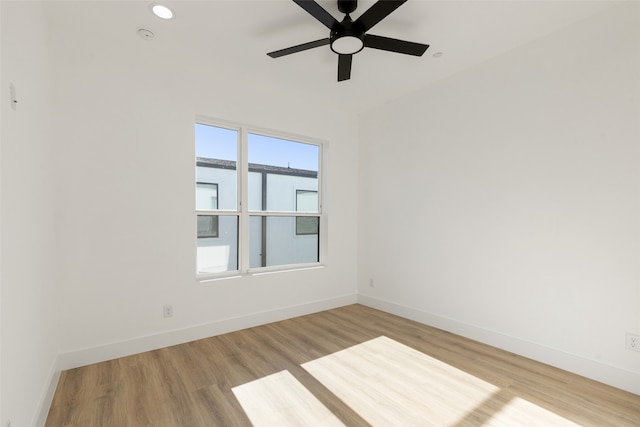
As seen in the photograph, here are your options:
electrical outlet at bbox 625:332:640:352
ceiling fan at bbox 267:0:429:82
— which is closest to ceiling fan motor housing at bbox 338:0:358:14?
ceiling fan at bbox 267:0:429:82

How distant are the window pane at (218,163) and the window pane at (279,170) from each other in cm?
21

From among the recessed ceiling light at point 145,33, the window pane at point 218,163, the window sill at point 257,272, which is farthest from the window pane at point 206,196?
the recessed ceiling light at point 145,33

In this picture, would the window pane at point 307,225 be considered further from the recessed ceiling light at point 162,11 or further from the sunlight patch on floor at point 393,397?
the recessed ceiling light at point 162,11

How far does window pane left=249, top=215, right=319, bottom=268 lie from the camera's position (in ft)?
11.8

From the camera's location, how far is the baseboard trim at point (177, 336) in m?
2.46

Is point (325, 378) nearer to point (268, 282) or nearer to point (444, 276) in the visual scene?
point (268, 282)

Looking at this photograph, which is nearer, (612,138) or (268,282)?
(612,138)

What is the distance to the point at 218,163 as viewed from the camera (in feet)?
10.9

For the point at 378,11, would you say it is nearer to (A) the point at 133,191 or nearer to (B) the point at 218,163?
(B) the point at 218,163

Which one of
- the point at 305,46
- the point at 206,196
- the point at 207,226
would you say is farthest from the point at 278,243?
the point at 305,46

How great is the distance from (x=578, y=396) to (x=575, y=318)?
599mm

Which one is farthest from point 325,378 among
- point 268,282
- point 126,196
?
point 126,196

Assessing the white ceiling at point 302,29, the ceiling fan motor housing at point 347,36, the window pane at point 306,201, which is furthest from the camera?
the window pane at point 306,201

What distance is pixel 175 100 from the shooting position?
2.93 m
